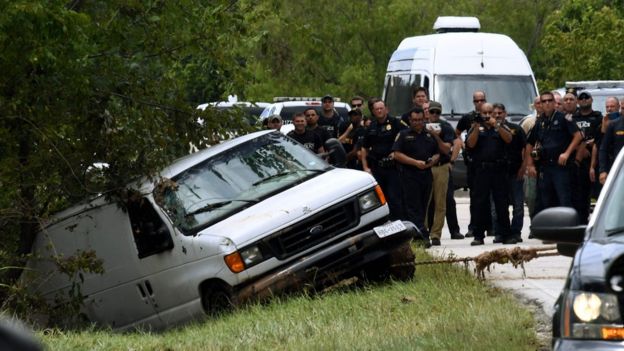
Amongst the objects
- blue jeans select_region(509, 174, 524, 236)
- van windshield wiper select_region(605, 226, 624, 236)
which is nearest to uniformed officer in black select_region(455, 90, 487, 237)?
blue jeans select_region(509, 174, 524, 236)

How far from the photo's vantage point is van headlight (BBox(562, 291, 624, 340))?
564 centimetres

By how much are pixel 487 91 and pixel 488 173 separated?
7.72 meters

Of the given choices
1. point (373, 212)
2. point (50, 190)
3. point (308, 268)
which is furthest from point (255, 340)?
point (50, 190)

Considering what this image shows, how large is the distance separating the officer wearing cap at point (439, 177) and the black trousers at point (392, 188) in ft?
1.58

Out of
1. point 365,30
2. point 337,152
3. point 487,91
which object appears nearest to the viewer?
point 337,152

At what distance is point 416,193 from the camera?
54.4 feet

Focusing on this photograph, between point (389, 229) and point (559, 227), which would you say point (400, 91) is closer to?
point (389, 229)

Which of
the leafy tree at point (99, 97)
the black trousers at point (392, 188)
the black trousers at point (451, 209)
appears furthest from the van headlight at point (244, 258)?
the black trousers at point (451, 209)

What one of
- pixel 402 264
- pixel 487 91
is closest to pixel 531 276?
pixel 402 264

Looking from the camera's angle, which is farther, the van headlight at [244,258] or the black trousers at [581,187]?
the black trousers at [581,187]

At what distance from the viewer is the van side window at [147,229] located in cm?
1244

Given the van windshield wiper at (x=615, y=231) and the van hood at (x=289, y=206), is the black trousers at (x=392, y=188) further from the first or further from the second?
the van windshield wiper at (x=615, y=231)

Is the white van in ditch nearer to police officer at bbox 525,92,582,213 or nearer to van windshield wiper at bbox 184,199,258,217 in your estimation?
van windshield wiper at bbox 184,199,258,217

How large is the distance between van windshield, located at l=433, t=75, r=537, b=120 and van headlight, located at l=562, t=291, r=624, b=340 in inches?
726
